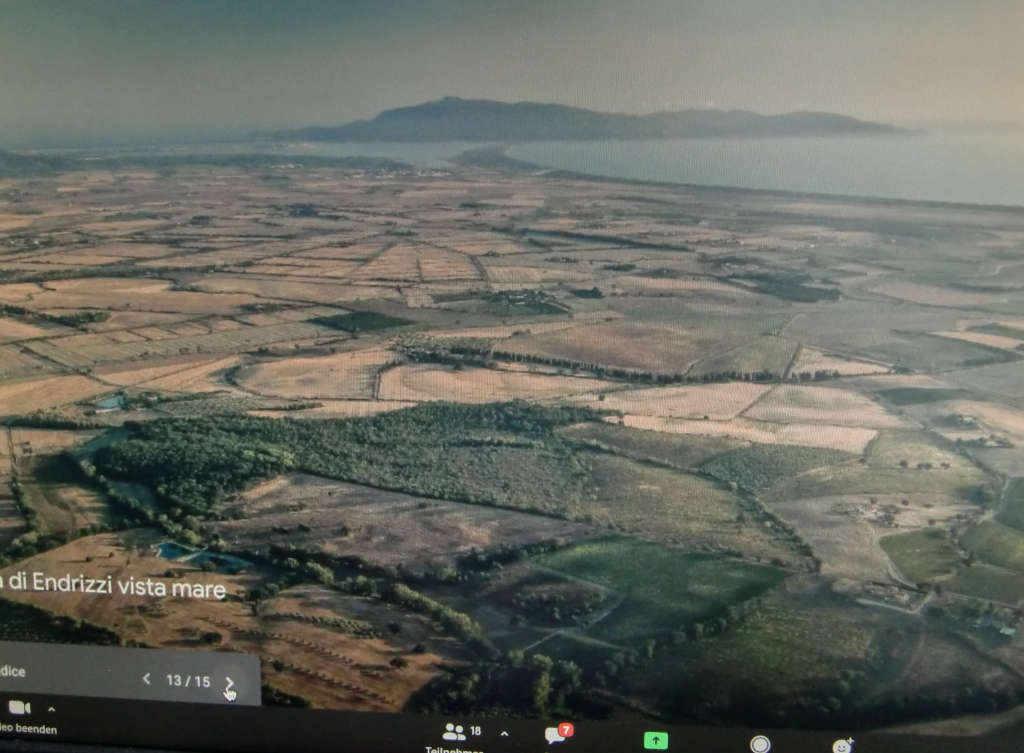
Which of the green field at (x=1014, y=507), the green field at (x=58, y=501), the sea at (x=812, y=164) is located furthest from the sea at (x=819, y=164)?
the green field at (x=58, y=501)

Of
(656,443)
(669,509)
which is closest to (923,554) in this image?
(669,509)

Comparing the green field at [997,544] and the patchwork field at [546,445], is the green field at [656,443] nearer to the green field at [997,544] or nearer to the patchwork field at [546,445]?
the patchwork field at [546,445]

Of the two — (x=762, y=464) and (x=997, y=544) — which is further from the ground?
(x=762, y=464)

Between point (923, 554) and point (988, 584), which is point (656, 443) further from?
point (988, 584)

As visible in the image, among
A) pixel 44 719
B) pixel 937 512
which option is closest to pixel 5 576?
pixel 44 719

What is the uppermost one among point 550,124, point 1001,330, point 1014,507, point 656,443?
point 550,124

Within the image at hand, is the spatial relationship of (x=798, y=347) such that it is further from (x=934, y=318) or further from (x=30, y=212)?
(x=30, y=212)
